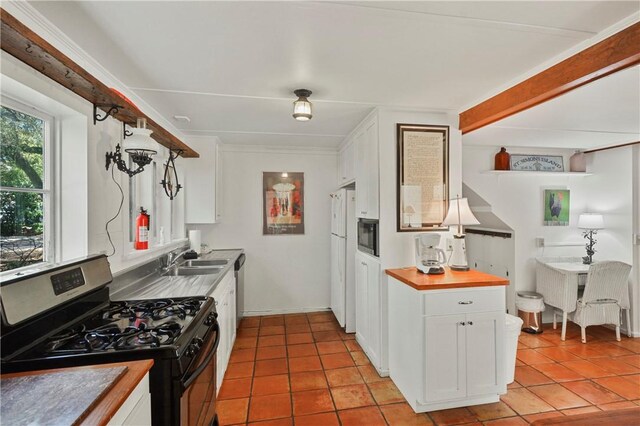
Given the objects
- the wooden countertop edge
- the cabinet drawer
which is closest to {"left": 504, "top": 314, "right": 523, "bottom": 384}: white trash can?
the cabinet drawer

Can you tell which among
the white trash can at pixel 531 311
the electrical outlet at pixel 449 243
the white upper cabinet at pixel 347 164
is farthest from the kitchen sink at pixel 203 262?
the white trash can at pixel 531 311

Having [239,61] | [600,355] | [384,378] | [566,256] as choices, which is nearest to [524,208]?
[566,256]

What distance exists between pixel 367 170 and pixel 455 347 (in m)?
1.66

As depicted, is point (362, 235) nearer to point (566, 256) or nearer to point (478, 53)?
point (478, 53)

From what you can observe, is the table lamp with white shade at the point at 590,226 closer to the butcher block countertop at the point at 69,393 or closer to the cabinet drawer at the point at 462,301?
the cabinet drawer at the point at 462,301

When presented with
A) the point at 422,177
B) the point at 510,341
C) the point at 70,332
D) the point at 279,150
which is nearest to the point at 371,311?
the point at 510,341

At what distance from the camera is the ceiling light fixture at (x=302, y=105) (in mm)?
2205

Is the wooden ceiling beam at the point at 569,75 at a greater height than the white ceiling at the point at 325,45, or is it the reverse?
the white ceiling at the point at 325,45

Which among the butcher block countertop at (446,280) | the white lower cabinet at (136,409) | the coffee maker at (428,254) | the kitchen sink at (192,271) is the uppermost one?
the coffee maker at (428,254)

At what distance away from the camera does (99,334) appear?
129 cm

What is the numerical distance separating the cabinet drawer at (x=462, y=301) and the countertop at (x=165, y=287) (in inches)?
59.9

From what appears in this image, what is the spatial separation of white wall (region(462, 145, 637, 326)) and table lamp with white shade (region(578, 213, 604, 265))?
10cm

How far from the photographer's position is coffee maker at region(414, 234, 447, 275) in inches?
96.3

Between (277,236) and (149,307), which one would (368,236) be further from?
(149,307)
